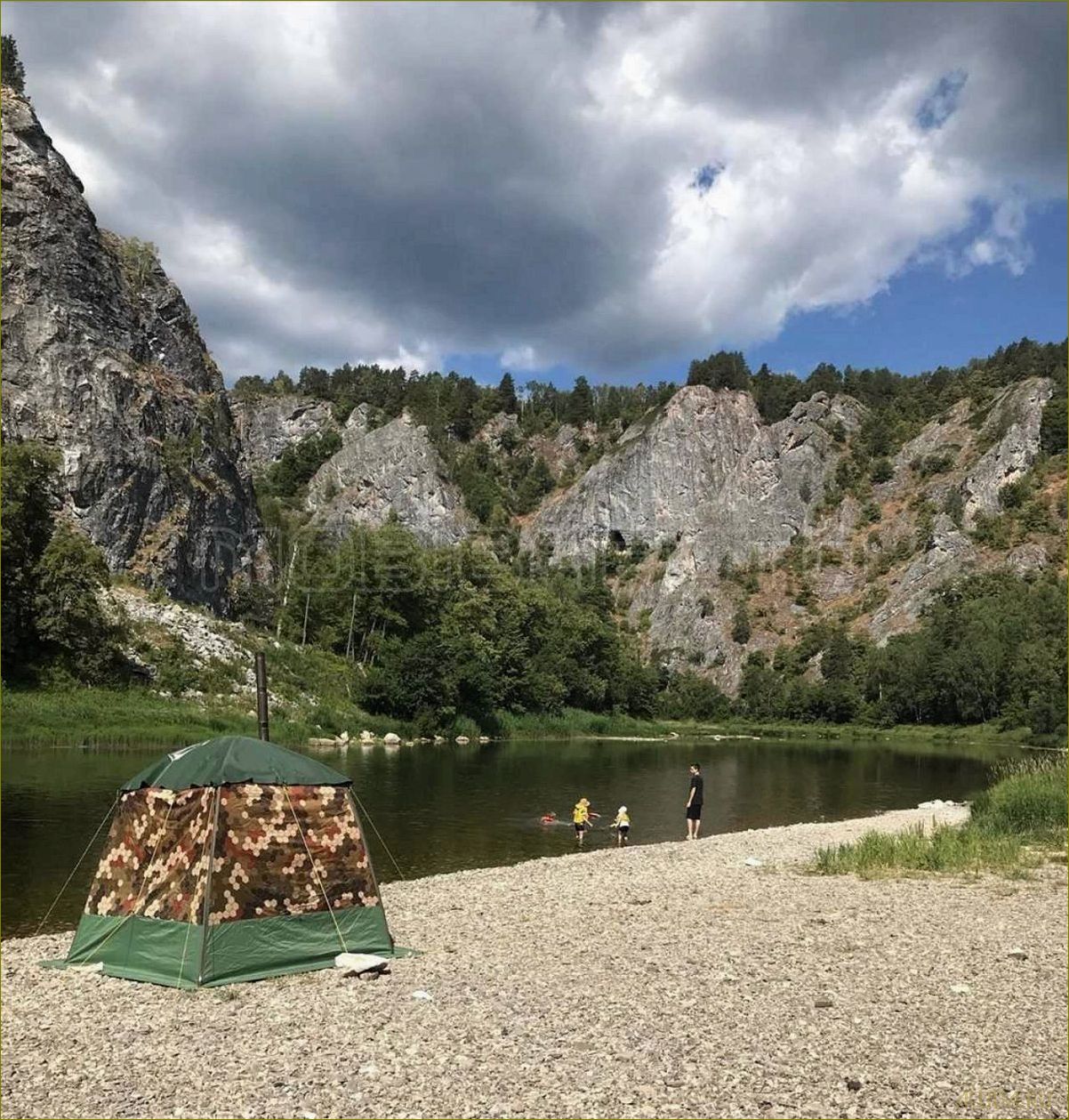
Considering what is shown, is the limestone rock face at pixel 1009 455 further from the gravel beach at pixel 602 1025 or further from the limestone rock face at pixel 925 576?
the gravel beach at pixel 602 1025

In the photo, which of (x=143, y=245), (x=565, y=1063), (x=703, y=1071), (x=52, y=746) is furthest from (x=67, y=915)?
(x=143, y=245)

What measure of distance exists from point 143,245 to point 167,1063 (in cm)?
11851

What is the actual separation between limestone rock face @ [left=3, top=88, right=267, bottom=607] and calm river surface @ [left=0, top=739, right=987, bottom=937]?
39.1 metres

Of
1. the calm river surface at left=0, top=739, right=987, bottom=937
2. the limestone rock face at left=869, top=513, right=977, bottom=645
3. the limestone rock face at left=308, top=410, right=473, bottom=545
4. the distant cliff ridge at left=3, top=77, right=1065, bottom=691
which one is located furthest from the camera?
the limestone rock face at left=308, top=410, right=473, bottom=545

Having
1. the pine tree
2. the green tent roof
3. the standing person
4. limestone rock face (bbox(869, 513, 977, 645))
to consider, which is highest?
the pine tree

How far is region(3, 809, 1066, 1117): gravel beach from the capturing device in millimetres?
9031

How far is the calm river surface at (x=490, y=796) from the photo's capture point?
2527 cm

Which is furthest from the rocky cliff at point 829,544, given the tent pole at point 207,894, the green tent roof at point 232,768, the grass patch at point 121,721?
the tent pole at point 207,894

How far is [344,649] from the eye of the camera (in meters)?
95.3

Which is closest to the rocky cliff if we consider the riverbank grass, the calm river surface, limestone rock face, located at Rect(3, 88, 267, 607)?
the calm river surface

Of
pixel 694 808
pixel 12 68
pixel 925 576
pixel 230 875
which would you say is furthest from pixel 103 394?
pixel 925 576

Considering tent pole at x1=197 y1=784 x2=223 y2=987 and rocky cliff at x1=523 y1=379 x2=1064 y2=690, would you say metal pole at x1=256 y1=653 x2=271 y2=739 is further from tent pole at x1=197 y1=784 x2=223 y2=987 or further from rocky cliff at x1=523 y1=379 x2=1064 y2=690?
rocky cliff at x1=523 y1=379 x2=1064 y2=690

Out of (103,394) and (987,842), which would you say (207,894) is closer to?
(987,842)

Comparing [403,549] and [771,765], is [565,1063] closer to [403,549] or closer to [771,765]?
[771,765]
